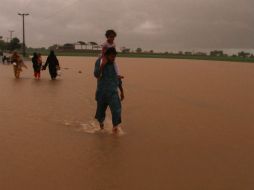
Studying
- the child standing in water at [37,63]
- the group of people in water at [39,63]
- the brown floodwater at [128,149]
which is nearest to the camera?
the brown floodwater at [128,149]

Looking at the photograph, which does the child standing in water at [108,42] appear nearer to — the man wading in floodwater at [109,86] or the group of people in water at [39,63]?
the man wading in floodwater at [109,86]

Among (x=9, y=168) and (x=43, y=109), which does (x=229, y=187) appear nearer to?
(x=9, y=168)

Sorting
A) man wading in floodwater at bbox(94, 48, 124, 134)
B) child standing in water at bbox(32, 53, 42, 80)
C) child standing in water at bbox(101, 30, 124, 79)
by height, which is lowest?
child standing in water at bbox(32, 53, 42, 80)

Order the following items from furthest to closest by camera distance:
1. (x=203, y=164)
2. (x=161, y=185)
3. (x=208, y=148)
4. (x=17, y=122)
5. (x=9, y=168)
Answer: (x=17, y=122) → (x=208, y=148) → (x=203, y=164) → (x=9, y=168) → (x=161, y=185)

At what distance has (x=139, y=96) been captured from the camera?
16531 mm

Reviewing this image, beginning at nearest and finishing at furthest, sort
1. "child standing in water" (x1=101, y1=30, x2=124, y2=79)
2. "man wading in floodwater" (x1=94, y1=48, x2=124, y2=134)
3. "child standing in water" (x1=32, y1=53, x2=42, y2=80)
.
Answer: "child standing in water" (x1=101, y1=30, x2=124, y2=79) < "man wading in floodwater" (x1=94, y1=48, x2=124, y2=134) < "child standing in water" (x1=32, y1=53, x2=42, y2=80)

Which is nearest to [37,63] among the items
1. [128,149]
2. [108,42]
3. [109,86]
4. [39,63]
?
[39,63]

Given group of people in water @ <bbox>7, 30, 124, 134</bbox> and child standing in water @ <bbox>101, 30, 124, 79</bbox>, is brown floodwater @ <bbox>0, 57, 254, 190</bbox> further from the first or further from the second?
child standing in water @ <bbox>101, 30, 124, 79</bbox>

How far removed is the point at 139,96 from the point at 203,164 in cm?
1002

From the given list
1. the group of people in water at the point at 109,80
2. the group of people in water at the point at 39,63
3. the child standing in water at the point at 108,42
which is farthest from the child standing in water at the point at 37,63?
the child standing in water at the point at 108,42

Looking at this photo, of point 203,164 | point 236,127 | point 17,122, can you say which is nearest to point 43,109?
point 17,122

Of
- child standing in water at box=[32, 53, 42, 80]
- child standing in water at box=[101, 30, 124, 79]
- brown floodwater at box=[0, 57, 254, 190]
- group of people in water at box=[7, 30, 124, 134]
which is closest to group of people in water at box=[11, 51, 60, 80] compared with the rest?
child standing in water at box=[32, 53, 42, 80]

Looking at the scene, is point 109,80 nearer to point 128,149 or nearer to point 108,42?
point 108,42

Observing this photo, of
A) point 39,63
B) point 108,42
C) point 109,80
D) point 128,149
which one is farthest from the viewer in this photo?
point 39,63
